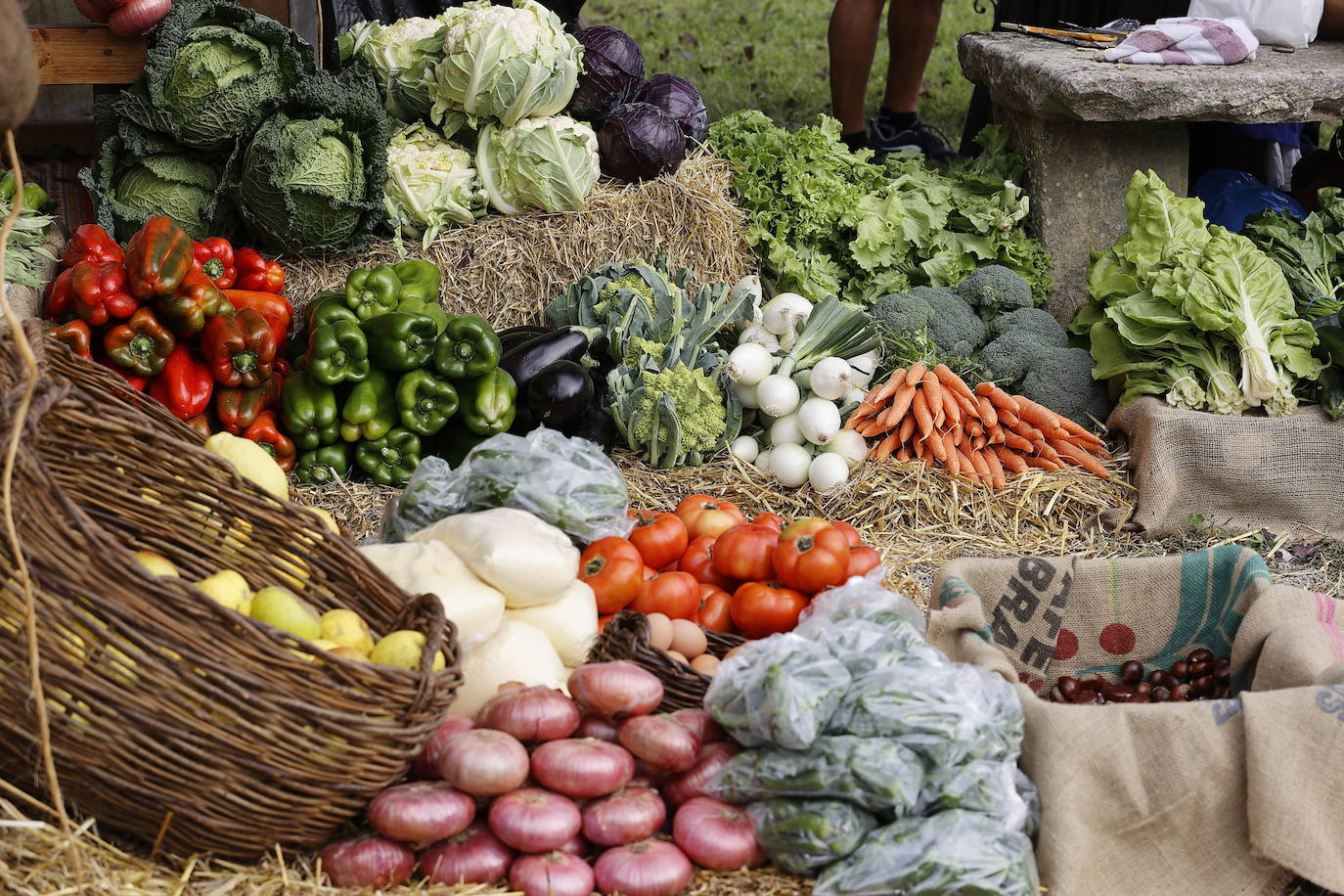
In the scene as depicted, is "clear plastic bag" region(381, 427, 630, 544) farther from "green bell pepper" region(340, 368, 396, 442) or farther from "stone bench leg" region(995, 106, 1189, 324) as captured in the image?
"stone bench leg" region(995, 106, 1189, 324)

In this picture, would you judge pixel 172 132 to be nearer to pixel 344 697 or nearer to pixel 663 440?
pixel 663 440

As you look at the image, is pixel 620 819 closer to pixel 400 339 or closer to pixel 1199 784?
pixel 1199 784

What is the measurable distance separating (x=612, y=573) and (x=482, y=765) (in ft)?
2.85

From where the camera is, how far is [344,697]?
2.08m

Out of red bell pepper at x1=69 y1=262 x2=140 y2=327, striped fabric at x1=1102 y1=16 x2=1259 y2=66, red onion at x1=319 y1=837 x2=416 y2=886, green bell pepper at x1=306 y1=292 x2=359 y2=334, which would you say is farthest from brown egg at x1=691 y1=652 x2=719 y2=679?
striped fabric at x1=1102 y1=16 x2=1259 y2=66

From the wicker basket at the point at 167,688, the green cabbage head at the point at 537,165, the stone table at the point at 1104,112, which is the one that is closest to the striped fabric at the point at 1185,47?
the stone table at the point at 1104,112

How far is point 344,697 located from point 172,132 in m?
3.26

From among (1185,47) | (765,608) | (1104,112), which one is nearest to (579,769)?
(765,608)

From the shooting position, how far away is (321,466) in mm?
4305

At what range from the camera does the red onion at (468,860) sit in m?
2.17

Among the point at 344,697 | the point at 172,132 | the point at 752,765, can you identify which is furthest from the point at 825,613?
the point at 172,132

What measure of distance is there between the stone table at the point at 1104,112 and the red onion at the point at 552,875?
393 centimetres

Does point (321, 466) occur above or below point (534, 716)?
below

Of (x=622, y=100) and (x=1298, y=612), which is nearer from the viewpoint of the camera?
(x=1298, y=612)
